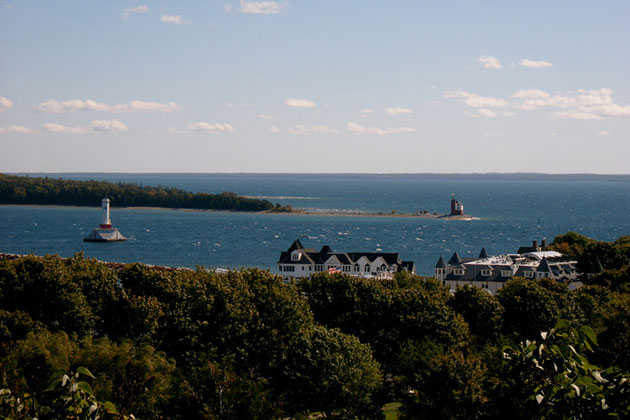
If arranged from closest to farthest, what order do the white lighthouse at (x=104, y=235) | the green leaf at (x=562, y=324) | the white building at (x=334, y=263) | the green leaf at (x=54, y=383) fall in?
the green leaf at (x=54, y=383) < the green leaf at (x=562, y=324) < the white building at (x=334, y=263) < the white lighthouse at (x=104, y=235)

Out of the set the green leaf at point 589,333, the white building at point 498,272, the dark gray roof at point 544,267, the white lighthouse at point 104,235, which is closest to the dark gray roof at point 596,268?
the white building at point 498,272

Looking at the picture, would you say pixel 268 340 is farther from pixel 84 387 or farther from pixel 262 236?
pixel 262 236

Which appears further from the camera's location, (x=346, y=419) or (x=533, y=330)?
(x=533, y=330)

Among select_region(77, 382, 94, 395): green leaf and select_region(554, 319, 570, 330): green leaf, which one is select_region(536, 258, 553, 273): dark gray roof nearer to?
select_region(554, 319, 570, 330): green leaf

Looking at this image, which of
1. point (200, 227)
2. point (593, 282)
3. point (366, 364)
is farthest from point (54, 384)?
point (200, 227)

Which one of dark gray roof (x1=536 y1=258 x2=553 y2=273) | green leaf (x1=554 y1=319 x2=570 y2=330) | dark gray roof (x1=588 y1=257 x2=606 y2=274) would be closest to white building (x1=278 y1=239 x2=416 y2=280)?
dark gray roof (x1=536 y1=258 x2=553 y2=273)

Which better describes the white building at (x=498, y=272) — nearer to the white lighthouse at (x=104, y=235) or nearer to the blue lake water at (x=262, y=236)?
the blue lake water at (x=262, y=236)

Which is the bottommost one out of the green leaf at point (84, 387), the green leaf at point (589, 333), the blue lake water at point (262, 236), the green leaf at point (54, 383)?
the blue lake water at point (262, 236)

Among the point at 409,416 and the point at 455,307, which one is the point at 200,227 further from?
the point at 409,416
